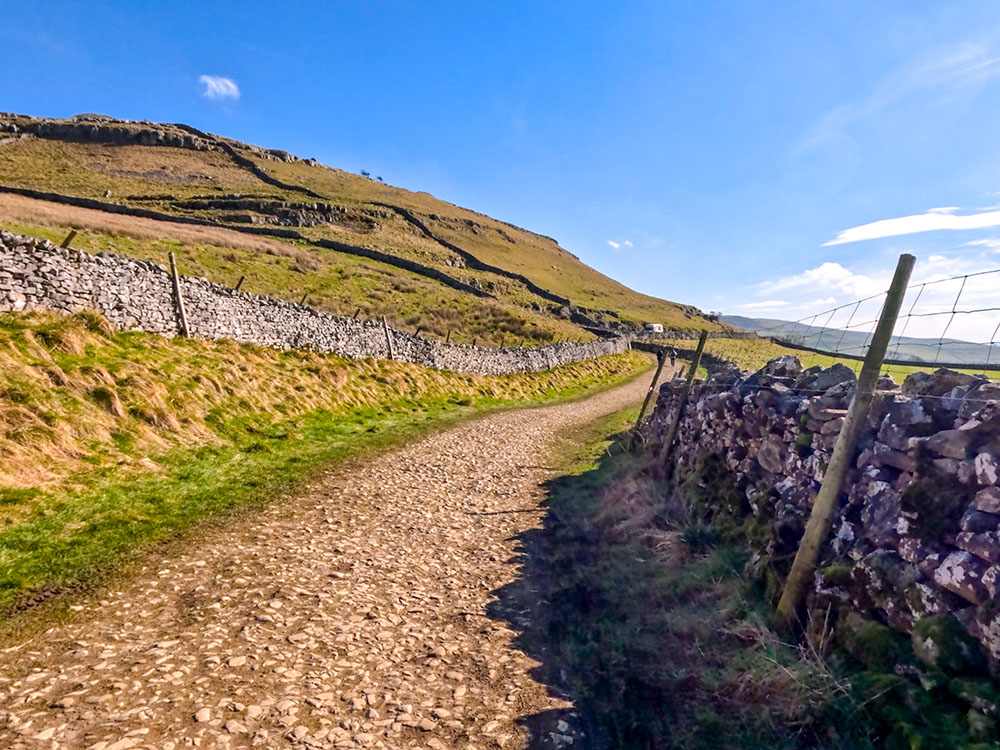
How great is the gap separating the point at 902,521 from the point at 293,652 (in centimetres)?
675

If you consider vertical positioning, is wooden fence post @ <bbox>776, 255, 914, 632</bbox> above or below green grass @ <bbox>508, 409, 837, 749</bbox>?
above

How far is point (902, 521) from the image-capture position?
5.01 metres

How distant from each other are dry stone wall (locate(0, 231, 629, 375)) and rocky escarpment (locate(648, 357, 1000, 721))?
18432 millimetres

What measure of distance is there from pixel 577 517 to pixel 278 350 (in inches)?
603

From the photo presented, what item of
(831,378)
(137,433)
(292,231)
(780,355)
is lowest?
(137,433)

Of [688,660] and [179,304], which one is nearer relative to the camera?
[688,660]

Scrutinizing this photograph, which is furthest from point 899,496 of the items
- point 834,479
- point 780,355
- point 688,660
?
point 780,355

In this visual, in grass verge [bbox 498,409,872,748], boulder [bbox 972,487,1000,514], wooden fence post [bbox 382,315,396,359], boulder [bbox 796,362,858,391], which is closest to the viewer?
boulder [bbox 972,487,1000,514]

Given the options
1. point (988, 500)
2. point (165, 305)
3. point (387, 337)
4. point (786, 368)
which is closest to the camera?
point (988, 500)

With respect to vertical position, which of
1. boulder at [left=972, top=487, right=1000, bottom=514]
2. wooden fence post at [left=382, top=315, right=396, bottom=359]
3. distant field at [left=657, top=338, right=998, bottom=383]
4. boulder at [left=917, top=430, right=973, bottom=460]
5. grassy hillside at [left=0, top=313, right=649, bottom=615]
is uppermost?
distant field at [left=657, top=338, right=998, bottom=383]

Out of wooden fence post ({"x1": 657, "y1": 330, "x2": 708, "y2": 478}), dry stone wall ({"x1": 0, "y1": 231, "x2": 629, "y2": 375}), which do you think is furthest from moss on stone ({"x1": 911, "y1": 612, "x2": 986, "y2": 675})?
dry stone wall ({"x1": 0, "y1": 231, "x2": 629, "y2": 375})

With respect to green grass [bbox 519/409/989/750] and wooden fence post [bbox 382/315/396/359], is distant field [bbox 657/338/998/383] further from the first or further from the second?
wooden fence post [bbox 382/315/396/359]

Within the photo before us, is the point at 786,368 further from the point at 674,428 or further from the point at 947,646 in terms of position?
the point at 947,646

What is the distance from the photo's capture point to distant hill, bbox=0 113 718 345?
127 feet
